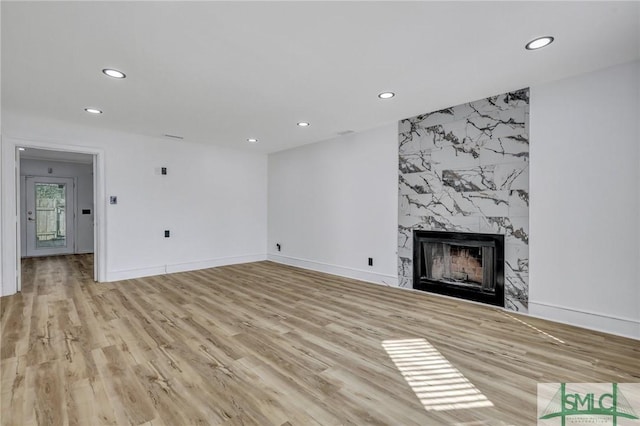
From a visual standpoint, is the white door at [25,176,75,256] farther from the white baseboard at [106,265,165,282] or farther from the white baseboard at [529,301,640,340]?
the white baseboard at [529,301,640,340]

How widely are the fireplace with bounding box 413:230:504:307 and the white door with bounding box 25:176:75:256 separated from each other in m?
8.86

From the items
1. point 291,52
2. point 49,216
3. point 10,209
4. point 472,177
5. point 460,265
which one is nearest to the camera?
point 291,52

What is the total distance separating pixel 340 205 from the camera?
17.2ft

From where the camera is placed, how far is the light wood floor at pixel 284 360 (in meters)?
1.69

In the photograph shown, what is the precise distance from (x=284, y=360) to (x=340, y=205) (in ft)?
10.8

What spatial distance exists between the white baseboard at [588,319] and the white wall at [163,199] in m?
5.19

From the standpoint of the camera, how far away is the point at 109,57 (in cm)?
247

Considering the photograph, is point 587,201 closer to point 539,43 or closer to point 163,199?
point 539,43

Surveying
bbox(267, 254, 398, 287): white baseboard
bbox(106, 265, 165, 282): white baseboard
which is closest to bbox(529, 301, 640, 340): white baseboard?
bbox(267, 254, 398, 287): white baseboard

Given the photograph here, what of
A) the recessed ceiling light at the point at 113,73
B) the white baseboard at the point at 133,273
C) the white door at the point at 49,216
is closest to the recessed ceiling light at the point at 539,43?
the recessed ceiling light at the point at 113,73

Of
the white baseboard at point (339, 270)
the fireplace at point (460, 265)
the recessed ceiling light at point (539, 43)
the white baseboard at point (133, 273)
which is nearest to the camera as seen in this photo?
the recessed ceiling light at point (539, 43)

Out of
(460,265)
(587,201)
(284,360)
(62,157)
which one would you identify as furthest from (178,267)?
(587,201)

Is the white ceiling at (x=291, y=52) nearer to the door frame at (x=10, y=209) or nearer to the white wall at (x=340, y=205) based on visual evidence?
the door frame at (x=10, y=209)

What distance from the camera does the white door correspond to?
738cm
